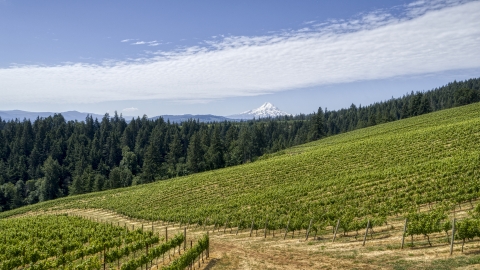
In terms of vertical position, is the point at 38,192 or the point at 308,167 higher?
the point at 308,167

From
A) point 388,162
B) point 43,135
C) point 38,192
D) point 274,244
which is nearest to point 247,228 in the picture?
point 274,244

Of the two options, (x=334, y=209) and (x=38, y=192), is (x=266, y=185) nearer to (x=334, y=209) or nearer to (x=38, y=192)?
(x=334, y=209)


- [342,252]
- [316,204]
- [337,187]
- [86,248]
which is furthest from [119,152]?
[342,252]

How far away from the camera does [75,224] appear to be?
34844 mm

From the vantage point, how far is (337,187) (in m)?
35.4

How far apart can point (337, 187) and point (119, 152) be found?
413ft

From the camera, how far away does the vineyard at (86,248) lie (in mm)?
18344

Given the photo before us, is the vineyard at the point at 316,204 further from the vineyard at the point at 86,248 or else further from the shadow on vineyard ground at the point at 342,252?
the shadow on vineyard ground at the point at 342,252

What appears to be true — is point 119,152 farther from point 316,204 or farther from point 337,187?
point 316,204

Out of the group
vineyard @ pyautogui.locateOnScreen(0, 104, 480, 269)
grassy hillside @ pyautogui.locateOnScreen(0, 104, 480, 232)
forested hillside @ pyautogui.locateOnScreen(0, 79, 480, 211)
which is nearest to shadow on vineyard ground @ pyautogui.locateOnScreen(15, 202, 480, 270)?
vineyard @ pyautogui.locateOnScreen(0, 104, 480, 269)

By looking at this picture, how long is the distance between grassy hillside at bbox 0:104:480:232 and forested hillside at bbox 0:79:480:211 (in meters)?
43.1

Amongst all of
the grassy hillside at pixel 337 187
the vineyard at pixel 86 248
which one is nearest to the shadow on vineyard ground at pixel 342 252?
the grassy hillside at pixel 337 187

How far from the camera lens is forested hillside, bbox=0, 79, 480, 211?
10069cm

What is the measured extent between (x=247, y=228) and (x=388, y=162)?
24114mm
